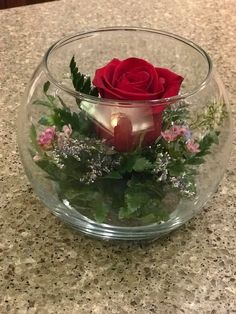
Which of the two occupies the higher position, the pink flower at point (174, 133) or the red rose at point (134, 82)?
the red rose at point (134, 82)

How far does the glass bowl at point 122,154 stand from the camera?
58 centimetres

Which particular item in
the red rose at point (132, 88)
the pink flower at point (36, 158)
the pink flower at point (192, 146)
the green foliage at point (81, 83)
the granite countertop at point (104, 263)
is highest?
the red rose at point (132, 88)

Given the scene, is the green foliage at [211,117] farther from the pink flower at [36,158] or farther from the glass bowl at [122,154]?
the pink flower at [36,158]

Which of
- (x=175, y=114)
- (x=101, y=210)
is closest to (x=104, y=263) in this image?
(x=101, y=210)

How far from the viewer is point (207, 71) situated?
671 millimetres

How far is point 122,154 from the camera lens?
1.91 feet

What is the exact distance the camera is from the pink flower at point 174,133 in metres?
0.59

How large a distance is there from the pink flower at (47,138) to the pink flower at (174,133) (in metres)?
0.12

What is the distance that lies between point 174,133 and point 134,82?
7 cm

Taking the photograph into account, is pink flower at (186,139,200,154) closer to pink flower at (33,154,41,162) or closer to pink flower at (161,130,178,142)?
pink flower at (161,130,178,142)

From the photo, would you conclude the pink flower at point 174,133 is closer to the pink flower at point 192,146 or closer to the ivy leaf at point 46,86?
the pink flower at point 192,146

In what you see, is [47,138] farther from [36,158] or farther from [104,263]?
[104,263]

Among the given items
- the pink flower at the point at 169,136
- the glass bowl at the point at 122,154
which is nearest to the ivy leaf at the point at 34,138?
the glass bowl at the point at 122,154

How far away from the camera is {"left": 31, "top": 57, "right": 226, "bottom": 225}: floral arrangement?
22.8 inches
